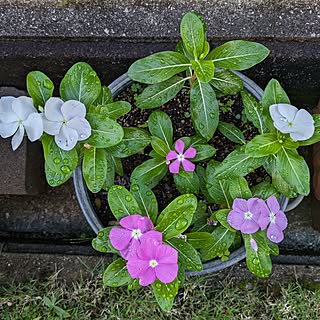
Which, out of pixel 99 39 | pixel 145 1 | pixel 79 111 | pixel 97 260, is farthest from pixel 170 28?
pixel 97 260

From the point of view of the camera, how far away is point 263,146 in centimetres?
142

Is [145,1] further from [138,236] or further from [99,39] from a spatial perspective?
[138,236]

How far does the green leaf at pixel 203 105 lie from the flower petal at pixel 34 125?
449 millimetres

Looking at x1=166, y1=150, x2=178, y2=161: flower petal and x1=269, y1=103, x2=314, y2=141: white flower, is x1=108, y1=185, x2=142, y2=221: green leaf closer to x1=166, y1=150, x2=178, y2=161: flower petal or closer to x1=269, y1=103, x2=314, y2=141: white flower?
x1=166, y1=150, x2=178, y2=161: flower petal

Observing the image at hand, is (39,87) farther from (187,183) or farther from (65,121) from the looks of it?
(187,183)

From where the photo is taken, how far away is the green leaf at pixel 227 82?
5.22ft

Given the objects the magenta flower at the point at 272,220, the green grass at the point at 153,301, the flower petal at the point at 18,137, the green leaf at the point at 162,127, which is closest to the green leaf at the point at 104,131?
Answer: the flower petal at the point at 18,137

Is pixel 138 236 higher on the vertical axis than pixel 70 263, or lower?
higher

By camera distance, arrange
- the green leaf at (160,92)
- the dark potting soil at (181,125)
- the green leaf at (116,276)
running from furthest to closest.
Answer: the dark potting soil at (181,125) < the green leaf at (160,92) < the green leaf at (116,276)

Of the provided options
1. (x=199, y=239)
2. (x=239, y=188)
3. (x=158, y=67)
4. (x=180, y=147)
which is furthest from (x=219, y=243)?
(x=158, y=67)

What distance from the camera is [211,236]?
61.9 inches

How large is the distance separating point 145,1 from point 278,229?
812 mm

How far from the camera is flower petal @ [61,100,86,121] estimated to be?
4.35 ft

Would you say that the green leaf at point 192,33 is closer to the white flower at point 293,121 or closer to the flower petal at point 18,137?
Result: the white flower at point 293,121
